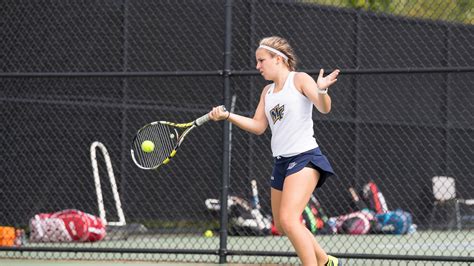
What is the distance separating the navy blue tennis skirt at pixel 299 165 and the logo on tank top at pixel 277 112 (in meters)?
0.22

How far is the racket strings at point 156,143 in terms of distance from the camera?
605cm

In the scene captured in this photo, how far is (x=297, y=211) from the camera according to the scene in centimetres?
544

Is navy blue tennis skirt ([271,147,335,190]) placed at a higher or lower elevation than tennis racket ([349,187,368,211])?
lower

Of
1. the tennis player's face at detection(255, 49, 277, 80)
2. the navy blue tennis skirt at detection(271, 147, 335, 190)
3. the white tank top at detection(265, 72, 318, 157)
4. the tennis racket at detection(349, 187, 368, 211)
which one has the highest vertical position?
the tennis racket at detection(349, 187, 368, 211)

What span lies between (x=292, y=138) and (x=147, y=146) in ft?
3.19

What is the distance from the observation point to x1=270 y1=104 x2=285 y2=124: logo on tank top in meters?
5.61

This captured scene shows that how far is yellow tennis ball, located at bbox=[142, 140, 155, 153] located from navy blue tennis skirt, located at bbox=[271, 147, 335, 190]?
834mm

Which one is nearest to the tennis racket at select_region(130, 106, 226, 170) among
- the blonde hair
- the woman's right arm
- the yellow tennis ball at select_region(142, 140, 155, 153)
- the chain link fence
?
the yellow tennis ball at select_region(142, 140, 155, 153)

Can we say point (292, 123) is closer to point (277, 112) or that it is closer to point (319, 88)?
point (277, 112)

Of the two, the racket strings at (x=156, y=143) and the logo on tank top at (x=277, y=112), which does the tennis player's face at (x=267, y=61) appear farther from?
the racket strings at (x=156, y=143)

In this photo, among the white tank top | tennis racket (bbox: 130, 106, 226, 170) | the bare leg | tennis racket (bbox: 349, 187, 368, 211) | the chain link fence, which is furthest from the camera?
tennis racket (bbox: 349, 187, 368, 211)

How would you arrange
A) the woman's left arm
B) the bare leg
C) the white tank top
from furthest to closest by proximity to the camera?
1. the white tank top
2. the bare leg
3. the woman's left arm

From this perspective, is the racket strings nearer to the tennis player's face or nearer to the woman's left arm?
the tennis player's face

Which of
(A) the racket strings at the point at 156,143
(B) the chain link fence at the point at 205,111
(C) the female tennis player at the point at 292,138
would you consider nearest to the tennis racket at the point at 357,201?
(B) the chain link fence at the point at 205,111
